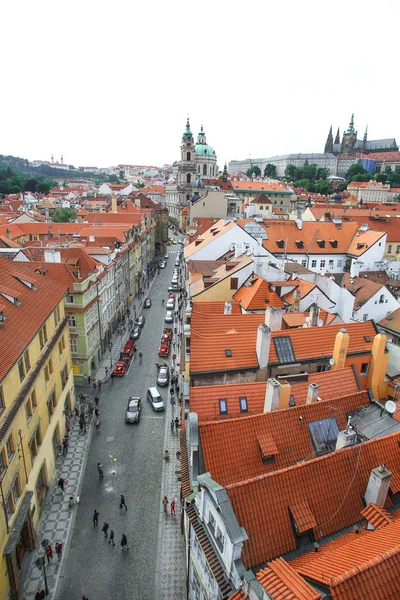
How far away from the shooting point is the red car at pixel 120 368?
43.1 metres

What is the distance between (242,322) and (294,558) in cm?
1798

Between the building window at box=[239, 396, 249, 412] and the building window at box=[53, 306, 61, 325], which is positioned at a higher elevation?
the building window at box=[53, 306, 61, 325]

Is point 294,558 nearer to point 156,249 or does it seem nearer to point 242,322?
point 242,322

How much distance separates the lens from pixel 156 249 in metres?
112

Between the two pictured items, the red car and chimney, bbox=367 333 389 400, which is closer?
chimney, bbox=367 333 389 400

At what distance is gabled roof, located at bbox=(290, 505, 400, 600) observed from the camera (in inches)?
423

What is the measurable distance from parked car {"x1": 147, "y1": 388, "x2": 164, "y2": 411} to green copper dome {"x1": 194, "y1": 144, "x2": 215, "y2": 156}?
154667 millimetres

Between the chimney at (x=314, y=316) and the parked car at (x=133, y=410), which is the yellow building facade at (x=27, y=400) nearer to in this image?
the parked car at (x=133, y=410)

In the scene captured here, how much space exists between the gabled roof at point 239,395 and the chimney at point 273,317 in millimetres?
5559

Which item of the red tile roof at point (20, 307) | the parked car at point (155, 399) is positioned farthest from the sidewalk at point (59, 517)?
the red tile roof at point (20, 307)

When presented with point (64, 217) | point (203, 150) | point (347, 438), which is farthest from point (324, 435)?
point (203, 150)

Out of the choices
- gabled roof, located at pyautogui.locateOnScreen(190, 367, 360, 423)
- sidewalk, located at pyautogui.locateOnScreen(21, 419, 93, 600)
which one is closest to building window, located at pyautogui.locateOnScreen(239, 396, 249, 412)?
gabled roof, located at pyautogui.locateOnScreen(190, 367, 360, 423)

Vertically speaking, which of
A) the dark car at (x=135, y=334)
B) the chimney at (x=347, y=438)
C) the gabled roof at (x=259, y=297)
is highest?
the gabled roof at (x=259, y=297)

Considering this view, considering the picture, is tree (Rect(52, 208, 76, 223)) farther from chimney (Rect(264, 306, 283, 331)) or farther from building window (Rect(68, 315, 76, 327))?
chimney (Rect(264, 306, 283, 331))
